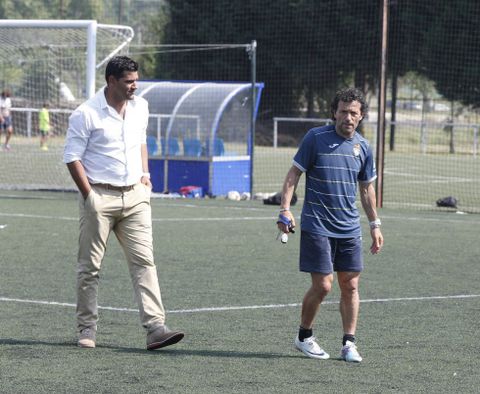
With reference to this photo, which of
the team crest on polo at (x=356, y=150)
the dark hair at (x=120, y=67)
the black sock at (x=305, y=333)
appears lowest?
the black sock at (x=305, y=333)

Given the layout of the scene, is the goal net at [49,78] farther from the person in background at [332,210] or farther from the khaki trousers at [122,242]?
the person in background at [332,210]

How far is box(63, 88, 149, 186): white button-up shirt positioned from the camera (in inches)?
304

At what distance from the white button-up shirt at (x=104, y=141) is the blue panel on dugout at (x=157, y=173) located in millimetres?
14058

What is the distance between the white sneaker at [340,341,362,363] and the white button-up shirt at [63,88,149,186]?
1.85 m

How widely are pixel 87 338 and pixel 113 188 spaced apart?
104 centimetres

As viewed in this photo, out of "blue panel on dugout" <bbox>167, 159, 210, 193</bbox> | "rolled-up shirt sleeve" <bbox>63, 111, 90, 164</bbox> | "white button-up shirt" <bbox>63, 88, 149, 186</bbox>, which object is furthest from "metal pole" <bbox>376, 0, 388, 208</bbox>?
"rolled-up shirt sleeve" <bbox>63, 111, 90, 164</bbox>

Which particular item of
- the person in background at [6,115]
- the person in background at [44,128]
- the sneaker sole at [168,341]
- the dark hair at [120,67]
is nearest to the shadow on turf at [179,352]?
the sneaker sole at [168,341]

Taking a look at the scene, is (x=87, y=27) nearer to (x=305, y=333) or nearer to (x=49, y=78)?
(x=49, y=78)

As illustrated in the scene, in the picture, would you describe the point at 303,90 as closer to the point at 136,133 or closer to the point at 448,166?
the point at 448,166

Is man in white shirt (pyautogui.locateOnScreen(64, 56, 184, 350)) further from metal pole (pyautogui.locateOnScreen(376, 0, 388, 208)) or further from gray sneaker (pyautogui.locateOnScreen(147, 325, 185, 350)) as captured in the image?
metal pole (pyautogui.locateOnScreen(376, 0, 388, 208))

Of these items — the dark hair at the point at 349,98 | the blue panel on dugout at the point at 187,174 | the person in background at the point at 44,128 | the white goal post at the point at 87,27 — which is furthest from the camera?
the person in background at the point at 44,128

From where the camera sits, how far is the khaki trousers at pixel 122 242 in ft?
25.6

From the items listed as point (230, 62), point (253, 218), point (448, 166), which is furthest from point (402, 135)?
point (253, 218)

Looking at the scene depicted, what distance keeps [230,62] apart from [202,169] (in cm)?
2695
